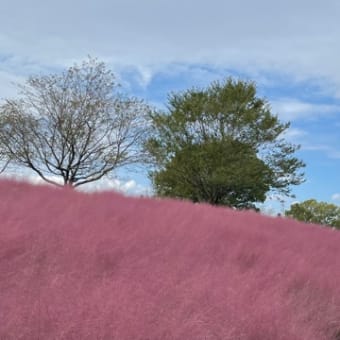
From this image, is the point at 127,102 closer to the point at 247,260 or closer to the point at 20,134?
the point at 20,134

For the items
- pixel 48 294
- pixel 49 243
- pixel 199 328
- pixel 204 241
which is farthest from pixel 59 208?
pixel 199 328

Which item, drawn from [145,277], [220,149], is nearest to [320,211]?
[220,149]

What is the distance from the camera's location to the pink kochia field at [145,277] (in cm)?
340

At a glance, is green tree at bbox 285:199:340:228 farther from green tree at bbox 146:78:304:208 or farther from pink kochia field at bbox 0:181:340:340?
pink kochia field at bbox 0:181:340:340

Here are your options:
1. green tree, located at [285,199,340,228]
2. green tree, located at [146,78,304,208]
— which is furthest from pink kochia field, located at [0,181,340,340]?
green tree, located at [285,199,340,228]

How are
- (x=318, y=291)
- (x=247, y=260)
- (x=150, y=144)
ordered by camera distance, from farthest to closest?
(x=150, y=144)
(x=247, y=260)
(x=318, y=291)

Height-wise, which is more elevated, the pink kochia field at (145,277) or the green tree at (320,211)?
the green tree at (320,211)

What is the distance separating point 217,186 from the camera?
2095 cm

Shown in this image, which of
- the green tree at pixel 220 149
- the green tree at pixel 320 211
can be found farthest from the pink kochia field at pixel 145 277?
the green tree at pixel 320 211

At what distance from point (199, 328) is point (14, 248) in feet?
6.90

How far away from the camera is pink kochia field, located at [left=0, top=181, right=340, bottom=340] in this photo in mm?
3400

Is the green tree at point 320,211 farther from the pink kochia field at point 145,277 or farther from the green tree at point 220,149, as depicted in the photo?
the pink kochia field at point 145,277

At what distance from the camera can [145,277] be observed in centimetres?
437

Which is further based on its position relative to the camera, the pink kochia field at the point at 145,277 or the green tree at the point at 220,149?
the green tree at the point at 220,149
